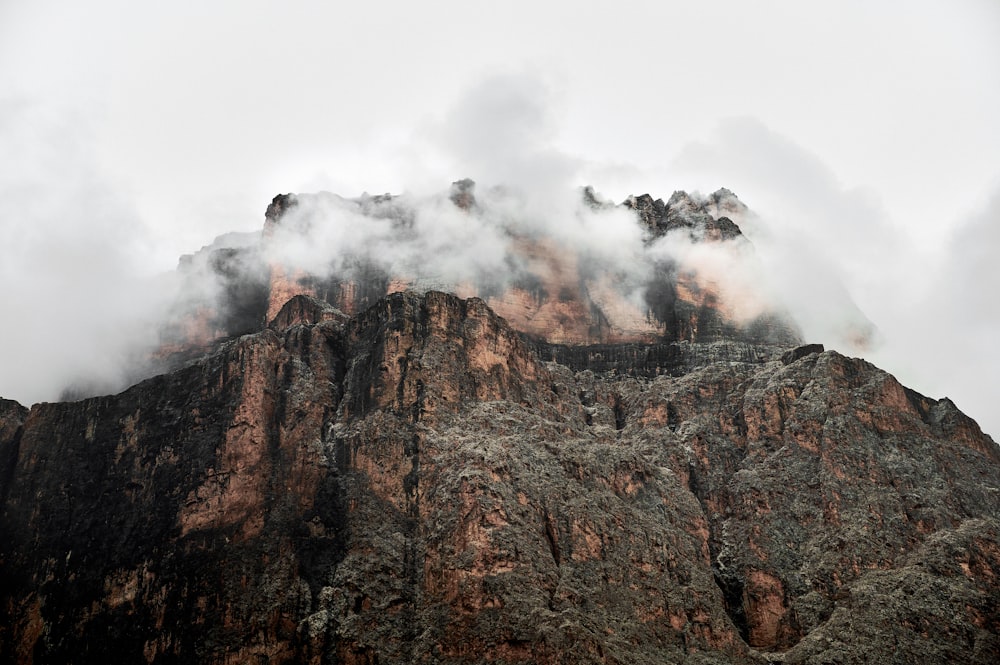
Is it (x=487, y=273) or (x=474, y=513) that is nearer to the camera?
(x=474, y=513)

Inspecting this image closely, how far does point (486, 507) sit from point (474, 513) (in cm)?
150

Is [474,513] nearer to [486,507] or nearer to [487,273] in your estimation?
[486,507]

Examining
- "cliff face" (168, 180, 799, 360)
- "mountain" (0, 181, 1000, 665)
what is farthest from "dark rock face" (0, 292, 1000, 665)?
"cliff face" (168, 180, 799, 360)

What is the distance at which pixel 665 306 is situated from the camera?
589 ft

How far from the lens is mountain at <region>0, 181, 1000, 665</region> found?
115m

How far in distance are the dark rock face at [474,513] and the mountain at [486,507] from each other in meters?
0.32

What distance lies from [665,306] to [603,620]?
3013 inches

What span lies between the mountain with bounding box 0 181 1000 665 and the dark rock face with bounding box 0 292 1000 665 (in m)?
0.32

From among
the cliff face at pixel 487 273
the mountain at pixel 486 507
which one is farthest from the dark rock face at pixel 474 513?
the cliff face at pixel 487 273

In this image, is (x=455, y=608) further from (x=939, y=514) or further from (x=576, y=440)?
(x=939, y=514)

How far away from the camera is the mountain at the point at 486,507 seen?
115 meters

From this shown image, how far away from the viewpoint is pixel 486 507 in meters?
120

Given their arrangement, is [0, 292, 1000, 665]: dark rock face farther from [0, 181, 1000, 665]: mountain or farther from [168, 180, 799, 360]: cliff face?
[168, 180, 799, 360]: cliff face

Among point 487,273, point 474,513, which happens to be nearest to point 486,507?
point 474,513
